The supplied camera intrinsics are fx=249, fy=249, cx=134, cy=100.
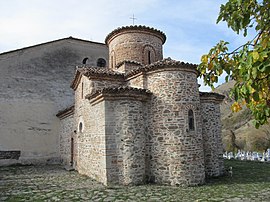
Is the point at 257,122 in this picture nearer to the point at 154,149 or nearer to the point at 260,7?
the point at 260,7

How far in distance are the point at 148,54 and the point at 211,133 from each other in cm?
507

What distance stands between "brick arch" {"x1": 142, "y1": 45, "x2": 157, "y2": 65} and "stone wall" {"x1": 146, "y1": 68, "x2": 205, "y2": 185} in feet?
10.9

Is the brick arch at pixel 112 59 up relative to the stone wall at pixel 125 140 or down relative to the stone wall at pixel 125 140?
up

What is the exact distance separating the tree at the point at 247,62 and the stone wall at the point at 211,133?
8.08 metres

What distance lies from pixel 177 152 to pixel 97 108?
355 cm

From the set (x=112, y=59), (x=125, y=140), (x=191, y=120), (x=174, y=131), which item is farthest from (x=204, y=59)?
(x=112, y=59)

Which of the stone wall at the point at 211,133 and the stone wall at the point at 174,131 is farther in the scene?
the stone wall at the point at 211,133

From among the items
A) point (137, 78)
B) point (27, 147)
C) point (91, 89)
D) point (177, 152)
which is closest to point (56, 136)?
point (27, 147)

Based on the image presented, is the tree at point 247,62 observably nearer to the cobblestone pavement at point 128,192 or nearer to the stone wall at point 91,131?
the cobblestone pavement at point 128,192

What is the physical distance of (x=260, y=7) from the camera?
9.61 ft

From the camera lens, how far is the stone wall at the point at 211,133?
10734 millimetres

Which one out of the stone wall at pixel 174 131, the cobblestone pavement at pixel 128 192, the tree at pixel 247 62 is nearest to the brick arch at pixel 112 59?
the stone wall at pixel 174 131

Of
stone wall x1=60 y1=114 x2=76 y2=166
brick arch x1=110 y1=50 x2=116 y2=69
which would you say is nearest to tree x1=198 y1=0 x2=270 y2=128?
brick arch x1=110 y1=50 x2=116 y2=69

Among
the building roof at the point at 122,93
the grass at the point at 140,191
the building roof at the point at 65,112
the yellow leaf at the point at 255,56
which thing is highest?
the building roof at the point at 122,93
